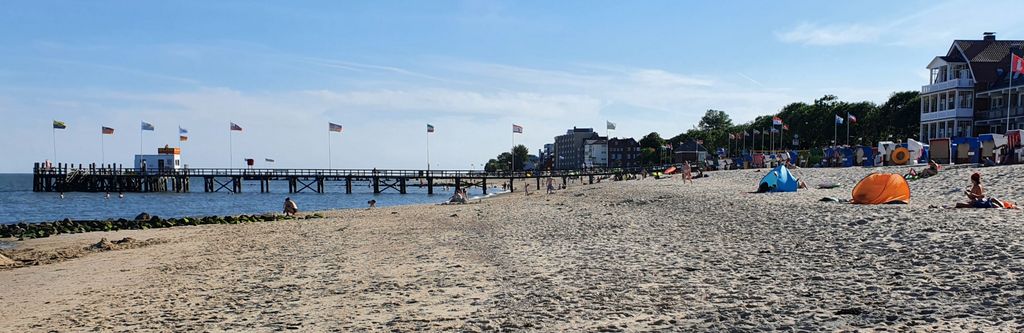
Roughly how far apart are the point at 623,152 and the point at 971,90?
396ft

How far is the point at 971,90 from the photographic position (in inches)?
1925

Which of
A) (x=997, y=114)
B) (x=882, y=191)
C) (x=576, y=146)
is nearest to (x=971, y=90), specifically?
(x=997, y=114)

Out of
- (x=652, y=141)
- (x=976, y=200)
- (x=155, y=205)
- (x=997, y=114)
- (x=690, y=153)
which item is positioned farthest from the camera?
(x=652, y=141)

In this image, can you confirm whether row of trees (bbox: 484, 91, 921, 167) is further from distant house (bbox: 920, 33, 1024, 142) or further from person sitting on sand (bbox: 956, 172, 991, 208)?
person sitting on sand (bbox: 956, 172, 991, 208)

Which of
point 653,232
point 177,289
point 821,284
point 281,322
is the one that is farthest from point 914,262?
point 177,289

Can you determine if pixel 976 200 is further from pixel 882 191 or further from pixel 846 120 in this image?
pixel 846 120

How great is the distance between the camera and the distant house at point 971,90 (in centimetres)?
4644

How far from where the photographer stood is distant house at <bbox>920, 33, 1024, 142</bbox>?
1828 inches

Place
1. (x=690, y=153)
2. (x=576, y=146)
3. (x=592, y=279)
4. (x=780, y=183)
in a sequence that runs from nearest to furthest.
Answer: (x=592, y=279) < (x=780, y=183) < (x=690, y=153) < (x=576, y=146)

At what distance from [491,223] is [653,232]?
754 cm

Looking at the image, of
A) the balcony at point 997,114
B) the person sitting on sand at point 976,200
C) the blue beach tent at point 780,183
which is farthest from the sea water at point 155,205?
the person sitting on sand at point 976,200

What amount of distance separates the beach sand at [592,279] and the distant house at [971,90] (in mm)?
34318

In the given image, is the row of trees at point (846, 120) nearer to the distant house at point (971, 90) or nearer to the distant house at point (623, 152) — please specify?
the distant house at point (971, 90)

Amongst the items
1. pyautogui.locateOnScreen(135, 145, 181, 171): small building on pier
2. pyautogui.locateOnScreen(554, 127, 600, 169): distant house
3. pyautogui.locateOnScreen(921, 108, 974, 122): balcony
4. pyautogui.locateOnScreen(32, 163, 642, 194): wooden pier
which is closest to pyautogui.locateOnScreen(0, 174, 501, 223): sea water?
pyautogui.locateOnScreen(32, 163, 642, 194): wooden pier
